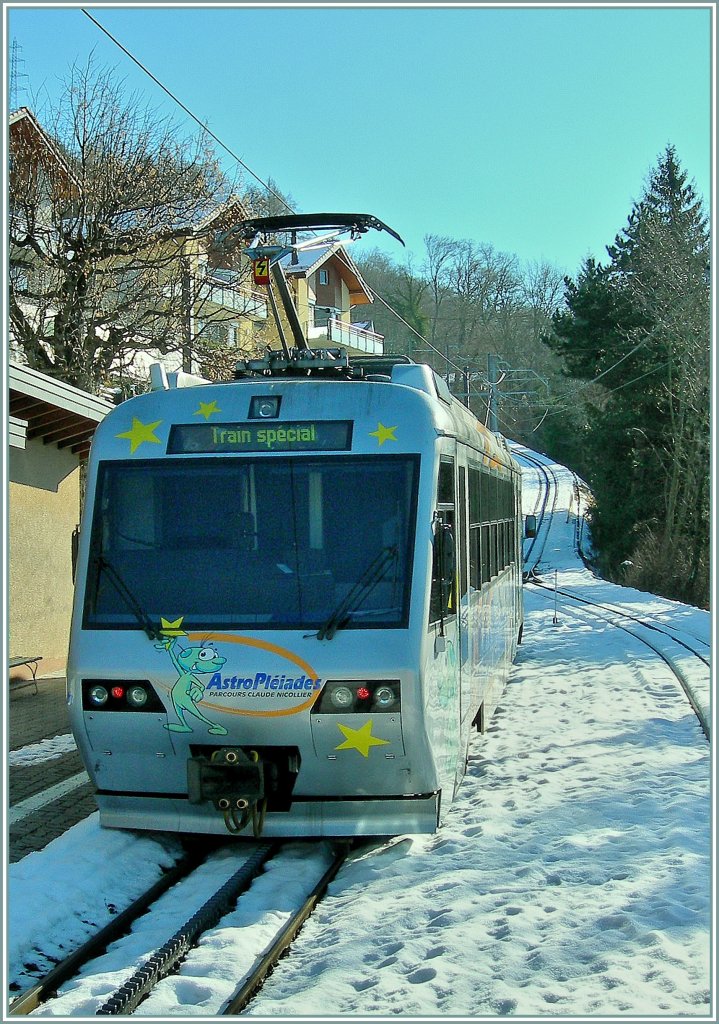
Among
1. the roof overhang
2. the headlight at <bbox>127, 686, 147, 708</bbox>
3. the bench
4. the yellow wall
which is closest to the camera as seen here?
the headlight at <bbox>127, 686, 147, 708</bbox>

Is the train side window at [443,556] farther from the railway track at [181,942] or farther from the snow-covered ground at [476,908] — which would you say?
the railway track at [181,942]

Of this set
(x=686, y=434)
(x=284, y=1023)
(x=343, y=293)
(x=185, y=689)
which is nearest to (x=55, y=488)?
(x=185, y=689)

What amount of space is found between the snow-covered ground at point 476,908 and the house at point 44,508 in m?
7.29

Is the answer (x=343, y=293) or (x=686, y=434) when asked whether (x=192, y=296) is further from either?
(x=343, y=293)

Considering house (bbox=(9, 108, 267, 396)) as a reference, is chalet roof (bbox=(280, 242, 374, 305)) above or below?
above

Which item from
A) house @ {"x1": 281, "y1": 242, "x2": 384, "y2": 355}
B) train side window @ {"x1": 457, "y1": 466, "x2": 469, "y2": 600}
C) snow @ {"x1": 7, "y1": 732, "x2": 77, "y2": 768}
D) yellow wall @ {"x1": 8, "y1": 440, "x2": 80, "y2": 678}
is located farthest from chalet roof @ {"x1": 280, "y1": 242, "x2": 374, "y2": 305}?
train side window @ {"x1": 457, "y1": 466, "x2": 469, "y2": 600}

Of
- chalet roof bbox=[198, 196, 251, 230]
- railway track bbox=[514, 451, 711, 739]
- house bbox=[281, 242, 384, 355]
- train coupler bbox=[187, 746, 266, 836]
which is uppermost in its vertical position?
house bbox=[281, 242, 384, 355]

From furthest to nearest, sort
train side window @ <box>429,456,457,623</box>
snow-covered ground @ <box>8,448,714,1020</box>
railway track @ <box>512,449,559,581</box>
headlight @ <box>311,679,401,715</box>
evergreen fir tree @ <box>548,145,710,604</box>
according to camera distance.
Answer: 1. railway track @ <box>512,449,559,581</box>
2. evergreen fir tree @ <box>548,145,710,604</box>
3. train side window @ <box>429,456,457,623</box>
4. headlight @ <box>311,679,401,715</box>
5. snow-covered ground @ <box>8,448,714,1020</box>

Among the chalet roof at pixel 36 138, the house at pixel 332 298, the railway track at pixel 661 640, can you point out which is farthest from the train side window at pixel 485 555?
the house at pixel 332 298

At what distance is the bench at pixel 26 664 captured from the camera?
13329 mm

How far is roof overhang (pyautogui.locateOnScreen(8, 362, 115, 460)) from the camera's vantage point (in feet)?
41.4

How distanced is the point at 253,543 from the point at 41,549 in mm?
9045

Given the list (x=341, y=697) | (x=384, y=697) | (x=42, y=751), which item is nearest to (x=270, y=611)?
(x=341, y=697)

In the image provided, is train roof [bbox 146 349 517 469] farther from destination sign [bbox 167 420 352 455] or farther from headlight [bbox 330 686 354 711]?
headlight [bbox 330 686 354 711]
